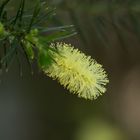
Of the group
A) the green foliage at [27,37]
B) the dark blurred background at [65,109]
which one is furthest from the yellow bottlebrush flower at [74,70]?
the dark blurred background at [65,109]

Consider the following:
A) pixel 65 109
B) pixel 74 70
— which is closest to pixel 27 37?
pixel 74 70

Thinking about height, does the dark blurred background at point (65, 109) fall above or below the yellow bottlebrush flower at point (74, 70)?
above

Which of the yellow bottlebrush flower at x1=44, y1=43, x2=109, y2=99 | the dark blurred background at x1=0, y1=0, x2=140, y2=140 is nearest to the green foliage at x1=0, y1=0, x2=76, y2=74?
the yellow bottlebrush flower at x1=44, y1=43, x2=109, y2=99

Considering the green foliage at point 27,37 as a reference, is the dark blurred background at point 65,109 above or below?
above

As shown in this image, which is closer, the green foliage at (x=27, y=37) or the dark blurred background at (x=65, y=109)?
the green foliage at (x=27, y=37)

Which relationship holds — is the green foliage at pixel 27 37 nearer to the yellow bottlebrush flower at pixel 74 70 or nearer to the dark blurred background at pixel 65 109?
the yellow bottlebrush flower at pixel 74 70

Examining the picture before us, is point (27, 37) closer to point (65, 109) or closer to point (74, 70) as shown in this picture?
point (74, 70)

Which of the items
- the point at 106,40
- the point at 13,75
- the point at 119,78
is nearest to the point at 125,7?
the point at 106,40

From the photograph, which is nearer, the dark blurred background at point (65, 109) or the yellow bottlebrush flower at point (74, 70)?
the yellow bottlebrush flower at point (74, 70)

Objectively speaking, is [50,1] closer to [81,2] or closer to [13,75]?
[81,2]
